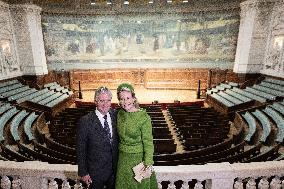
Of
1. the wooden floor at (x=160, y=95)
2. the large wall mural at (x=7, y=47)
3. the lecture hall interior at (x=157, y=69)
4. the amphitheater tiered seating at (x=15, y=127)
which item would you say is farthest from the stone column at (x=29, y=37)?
the amphitheater tiered seating at (x=15, y=127)

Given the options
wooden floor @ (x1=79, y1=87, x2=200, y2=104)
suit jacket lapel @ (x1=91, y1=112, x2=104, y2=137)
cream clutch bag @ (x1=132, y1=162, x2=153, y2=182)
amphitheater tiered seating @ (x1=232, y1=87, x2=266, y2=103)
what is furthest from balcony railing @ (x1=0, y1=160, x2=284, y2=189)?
wooden floor @ (x1=79, y1=87, x2=200, y2=104)

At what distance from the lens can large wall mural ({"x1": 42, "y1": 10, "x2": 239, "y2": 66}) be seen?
63.9 feet

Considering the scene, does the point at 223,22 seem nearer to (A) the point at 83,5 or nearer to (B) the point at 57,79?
(A) the point at 83,5

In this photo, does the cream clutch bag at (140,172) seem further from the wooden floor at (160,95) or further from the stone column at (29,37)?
the stone column at (29,37)

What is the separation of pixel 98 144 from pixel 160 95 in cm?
1596

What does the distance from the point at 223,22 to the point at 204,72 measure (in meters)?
4.34

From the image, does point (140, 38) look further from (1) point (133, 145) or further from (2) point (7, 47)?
(1) point (133, 145)

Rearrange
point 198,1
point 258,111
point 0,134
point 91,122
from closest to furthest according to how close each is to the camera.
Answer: point 91,122
point 0,134
point 258,111
point 198,1

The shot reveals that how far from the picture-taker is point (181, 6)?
19.3 metres

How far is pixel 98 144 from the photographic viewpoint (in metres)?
2.94

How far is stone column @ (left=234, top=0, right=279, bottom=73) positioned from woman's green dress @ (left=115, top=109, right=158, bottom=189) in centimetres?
1610

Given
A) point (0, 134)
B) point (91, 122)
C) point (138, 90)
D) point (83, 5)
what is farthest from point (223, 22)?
point (91, 122)

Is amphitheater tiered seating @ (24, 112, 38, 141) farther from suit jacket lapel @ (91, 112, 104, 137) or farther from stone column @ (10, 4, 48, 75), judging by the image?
stone column @ (10, 4, 48, 75)

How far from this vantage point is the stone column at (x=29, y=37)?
642 inches
